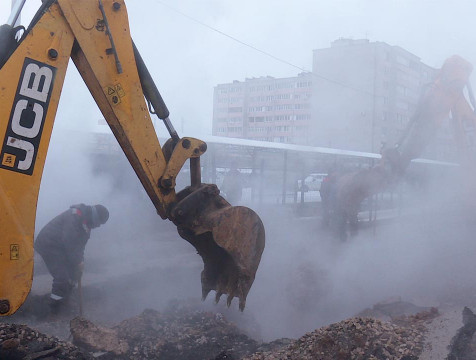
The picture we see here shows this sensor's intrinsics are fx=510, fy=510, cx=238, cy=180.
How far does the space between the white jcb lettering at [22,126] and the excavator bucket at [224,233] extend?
3.16 feet

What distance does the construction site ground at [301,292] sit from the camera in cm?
404

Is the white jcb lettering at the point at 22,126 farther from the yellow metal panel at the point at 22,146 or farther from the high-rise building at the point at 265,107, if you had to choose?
the high-rise building at the point at 265,107

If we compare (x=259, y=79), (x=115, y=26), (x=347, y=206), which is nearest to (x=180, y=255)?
(x=347, y=206)

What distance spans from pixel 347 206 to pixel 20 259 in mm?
6695

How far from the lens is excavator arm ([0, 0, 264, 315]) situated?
8.20ft

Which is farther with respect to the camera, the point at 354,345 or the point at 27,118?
the point at 354,345

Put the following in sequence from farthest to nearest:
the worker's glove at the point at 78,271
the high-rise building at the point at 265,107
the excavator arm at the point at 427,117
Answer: the high-rise building at the point at 265,107
the excavator arm at the point at 427,117
the worker's glove at the point at 78,271

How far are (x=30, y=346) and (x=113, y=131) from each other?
5.67 feet

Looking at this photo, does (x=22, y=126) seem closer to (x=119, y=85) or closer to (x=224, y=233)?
(x=119, y=85)

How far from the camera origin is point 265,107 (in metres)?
27.8

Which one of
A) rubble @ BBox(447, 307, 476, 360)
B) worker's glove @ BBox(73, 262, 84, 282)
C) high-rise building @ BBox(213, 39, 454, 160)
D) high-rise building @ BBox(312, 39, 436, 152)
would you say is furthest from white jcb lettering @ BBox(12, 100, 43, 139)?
high-rise building @ BBox(312, 39, 436, 152)

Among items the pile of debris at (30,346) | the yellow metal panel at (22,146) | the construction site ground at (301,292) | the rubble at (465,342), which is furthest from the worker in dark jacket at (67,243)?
the rubble at (465,342)

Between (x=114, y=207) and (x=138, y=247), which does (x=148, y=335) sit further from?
(x=114, y=207)

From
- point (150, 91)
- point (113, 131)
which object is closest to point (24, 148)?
point (113, 131)
